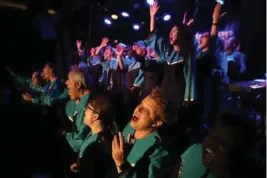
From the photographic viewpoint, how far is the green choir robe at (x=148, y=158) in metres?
1.02

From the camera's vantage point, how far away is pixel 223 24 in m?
0.94

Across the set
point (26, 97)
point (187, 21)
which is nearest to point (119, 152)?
point (187, 21)

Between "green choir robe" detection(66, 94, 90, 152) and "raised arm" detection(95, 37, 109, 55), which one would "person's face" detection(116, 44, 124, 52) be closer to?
"raised arm" detection(95, 37, 109, 55)

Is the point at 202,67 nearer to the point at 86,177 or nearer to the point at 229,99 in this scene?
the point at 229,99

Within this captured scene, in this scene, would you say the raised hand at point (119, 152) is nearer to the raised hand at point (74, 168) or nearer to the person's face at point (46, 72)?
the raised hand at point (74, 168)

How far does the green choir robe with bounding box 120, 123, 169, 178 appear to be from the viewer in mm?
1019

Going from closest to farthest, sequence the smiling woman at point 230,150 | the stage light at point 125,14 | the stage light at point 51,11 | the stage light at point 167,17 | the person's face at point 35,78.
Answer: the smiling woman at point 230,150 → the stage light at point 167,17 → the stage light at point 125,14 → the stage light at point 51,11 → the person's face at point 35,78

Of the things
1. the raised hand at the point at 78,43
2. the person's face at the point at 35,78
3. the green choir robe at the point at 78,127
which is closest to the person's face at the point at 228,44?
the green choir robe at the point at 78,127

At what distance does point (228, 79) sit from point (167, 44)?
0.22 metres

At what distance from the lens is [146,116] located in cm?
104

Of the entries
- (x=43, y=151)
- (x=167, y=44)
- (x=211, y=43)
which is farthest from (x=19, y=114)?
(x=211, y=43)

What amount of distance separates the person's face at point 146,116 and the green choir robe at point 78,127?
1.12 ft

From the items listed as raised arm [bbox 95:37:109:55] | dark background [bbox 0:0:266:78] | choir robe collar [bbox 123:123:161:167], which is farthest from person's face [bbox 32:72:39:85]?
choir robe collar [bbox 123:123:161:167]

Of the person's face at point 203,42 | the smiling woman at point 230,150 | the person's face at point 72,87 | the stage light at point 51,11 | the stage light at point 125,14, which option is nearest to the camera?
the smiling woman at point 230,150
